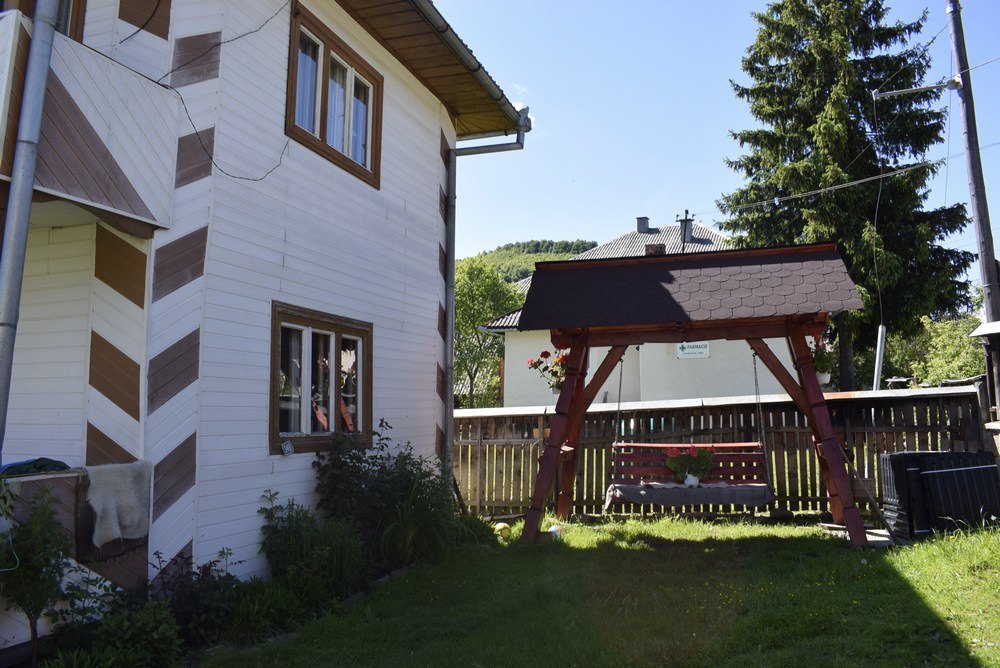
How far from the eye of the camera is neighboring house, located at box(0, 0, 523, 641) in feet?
16.2

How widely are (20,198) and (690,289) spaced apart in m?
6.12

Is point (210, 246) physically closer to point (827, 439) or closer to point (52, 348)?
point (52, 348)

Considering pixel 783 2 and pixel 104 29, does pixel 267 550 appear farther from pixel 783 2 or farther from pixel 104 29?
pixel 783 2

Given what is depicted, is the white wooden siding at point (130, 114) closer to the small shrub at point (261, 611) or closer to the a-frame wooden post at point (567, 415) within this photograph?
the small shrub at point (261, 611)

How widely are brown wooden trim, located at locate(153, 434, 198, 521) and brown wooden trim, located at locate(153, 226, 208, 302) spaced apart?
1.06 meters

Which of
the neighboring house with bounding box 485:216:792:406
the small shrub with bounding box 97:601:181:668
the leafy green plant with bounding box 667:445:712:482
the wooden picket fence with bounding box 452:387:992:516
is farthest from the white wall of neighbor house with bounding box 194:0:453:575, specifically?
the neighboring house with bounding box 485:216:792:406

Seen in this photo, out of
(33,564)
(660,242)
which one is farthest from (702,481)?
(660,242)

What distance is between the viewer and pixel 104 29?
5203 millimetres

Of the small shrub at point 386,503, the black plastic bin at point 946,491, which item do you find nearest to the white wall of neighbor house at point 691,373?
the black plastic bin at point 946,491

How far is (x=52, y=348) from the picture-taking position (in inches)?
203

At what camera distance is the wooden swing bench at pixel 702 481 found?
7766 mm

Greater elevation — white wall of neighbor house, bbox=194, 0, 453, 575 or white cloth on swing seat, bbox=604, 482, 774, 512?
white wall of neighbor house, bbox=194, 0, 453, 575

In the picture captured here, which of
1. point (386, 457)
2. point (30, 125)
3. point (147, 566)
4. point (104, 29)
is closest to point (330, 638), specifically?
point (147, 566)

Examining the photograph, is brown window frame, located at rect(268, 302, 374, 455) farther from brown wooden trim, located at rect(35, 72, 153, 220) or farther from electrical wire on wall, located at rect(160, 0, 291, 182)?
brown wooden trim, located at rect(35, 72, 153, 220)
